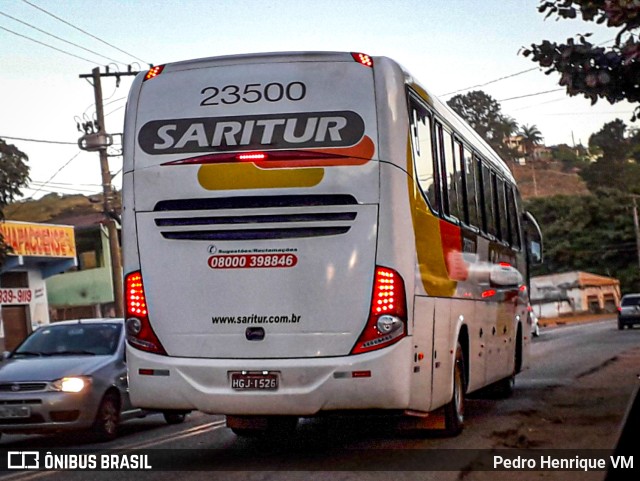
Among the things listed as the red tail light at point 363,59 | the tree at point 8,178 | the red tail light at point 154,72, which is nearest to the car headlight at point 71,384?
the red tail light at point 154,72

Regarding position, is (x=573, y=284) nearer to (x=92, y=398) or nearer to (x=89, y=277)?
(x=89, y=277)

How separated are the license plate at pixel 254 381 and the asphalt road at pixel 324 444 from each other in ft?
2.34

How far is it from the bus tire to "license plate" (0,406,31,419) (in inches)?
192

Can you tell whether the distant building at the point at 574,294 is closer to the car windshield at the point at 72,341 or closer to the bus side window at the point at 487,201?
the bus side window at the point at 487,201

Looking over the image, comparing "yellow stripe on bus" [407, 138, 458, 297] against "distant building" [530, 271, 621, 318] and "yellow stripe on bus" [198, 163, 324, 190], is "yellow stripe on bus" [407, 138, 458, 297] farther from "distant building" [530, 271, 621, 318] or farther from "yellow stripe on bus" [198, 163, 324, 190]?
"distant building" [530, 271, 621, 318]

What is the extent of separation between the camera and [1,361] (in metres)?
14.2

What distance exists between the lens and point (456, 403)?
11.3 m

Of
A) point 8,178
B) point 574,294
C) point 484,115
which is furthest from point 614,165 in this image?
point 8,178

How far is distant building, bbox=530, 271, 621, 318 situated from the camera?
93.9 meters

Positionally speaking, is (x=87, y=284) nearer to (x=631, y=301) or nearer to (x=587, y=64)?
(x=631, y=301)

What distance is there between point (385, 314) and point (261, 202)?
1411 millimetres

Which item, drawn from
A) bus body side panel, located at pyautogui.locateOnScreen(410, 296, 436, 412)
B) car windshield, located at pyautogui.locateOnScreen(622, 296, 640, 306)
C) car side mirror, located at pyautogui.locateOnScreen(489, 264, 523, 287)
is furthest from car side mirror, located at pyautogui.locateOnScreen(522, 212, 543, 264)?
car windshield, located at pyautogui.locateOnScreen(622, 296, 640, 306)

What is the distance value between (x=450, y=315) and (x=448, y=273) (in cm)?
42

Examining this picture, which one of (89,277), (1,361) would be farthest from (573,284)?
(1,361)
